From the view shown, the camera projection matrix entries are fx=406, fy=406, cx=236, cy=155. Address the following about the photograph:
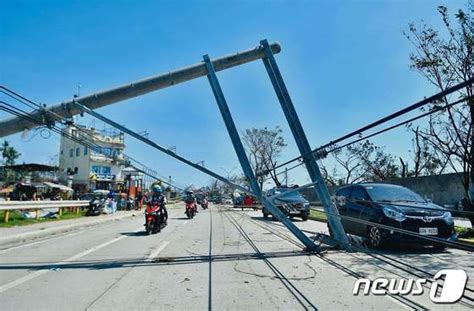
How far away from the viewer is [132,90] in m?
10.5

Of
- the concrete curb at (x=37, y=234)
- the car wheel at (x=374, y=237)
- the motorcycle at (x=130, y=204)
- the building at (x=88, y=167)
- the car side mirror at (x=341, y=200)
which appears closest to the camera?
the car wheel at (x=374, y=237)

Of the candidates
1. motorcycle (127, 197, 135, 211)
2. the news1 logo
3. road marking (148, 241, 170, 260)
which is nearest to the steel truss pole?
road marking (148, 241, 170, 260)

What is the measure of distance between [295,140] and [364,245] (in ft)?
10.6

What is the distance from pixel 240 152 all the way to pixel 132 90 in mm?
3221

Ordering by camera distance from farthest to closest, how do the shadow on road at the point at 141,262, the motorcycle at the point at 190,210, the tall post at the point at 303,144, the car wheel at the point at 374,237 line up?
the motorcycle at the point at 190,210
the car wheel at the point at 374,237
the tall post at the point at 303,144
the shadow on road at the point at 141,262

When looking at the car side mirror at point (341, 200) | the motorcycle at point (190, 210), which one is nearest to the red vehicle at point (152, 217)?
the car side mirror at point (341, 200)

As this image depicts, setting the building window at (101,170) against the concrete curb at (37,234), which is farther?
the building window at (101,170)

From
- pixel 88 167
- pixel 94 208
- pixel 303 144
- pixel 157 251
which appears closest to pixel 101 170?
pixel 88 167

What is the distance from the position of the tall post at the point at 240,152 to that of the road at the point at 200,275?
569 mm

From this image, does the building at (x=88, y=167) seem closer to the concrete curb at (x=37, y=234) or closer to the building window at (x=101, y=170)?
the building window at (x=101, y=170)

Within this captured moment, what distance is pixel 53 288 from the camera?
18.8 feet

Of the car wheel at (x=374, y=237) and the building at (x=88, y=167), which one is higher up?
the building at (x=88, y=167)

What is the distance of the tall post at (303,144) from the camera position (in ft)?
30.5

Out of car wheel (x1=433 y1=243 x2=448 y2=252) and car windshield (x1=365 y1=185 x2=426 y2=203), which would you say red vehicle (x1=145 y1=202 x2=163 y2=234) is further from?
car wheel (x1=433 y1=243 x2=448 y2=252)
